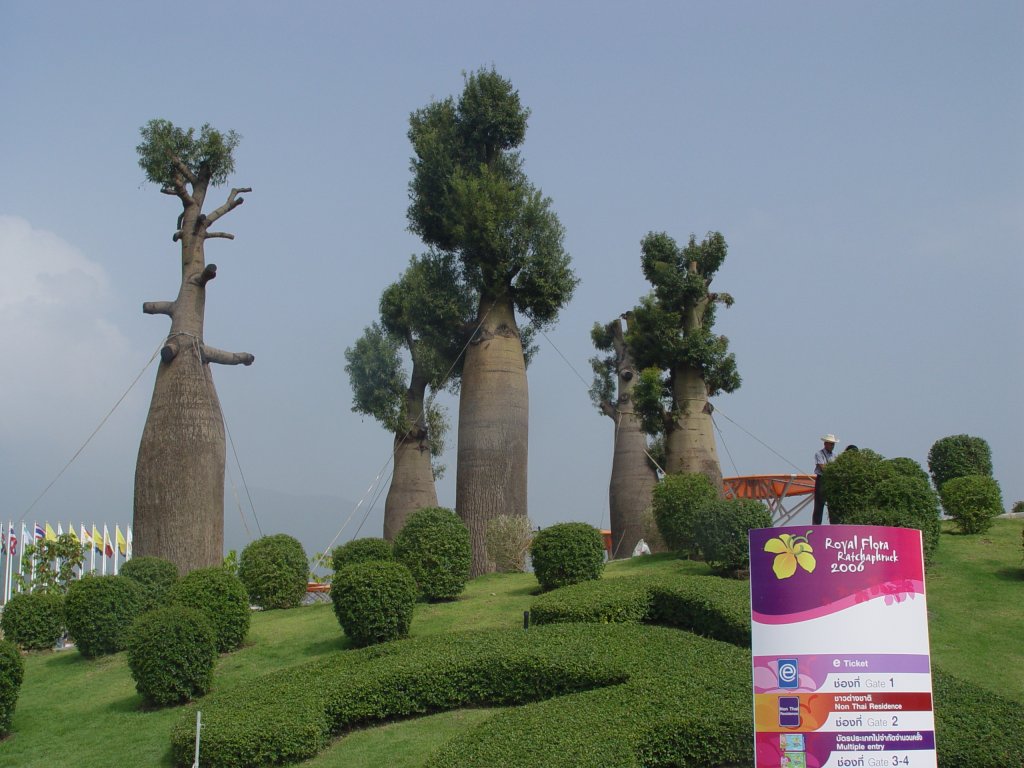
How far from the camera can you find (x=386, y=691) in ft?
31.7

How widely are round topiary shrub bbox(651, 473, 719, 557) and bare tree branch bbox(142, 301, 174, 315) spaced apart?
9782 millimetres

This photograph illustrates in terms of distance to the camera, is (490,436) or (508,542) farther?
(490,436)

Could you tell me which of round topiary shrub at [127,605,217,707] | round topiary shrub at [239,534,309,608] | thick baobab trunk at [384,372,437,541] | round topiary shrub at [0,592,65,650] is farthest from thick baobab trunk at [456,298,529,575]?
round topiary shrub at [127,605,217,707]

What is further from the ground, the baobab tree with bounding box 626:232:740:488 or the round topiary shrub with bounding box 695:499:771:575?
the baobab tree with bounding box 626:232:740:488

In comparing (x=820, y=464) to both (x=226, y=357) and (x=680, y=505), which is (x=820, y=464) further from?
(x=226, y=357)

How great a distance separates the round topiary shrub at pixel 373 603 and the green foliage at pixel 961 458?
12.4 m

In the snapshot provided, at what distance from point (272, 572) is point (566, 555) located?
5186 mm

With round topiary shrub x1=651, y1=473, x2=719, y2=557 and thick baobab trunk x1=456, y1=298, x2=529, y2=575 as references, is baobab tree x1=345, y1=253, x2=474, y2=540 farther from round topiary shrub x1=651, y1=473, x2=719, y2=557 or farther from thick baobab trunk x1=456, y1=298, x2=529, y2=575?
round topiary shrub x1=651, y1=473, x2=719, y2=557

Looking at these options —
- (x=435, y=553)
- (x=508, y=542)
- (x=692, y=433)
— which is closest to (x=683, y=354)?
(x=692, y=433)

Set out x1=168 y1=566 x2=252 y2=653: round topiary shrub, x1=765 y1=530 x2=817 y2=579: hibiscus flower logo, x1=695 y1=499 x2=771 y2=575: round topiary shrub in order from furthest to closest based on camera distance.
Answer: x1=695 y1=499 x2=771 y2=575: round topiary shrub
x1=168 y1=566 x2=252 y2=653: round topiary shrub
x1=765 y1=530 x2=817 y2=579: hibiscus flower logo

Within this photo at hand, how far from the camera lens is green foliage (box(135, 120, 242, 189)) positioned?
18.2m

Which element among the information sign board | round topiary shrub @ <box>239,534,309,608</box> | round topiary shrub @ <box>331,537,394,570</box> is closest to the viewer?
the information sign board

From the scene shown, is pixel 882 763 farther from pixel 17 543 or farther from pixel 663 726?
pixel 17 543

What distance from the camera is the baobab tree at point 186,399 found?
652 inches
